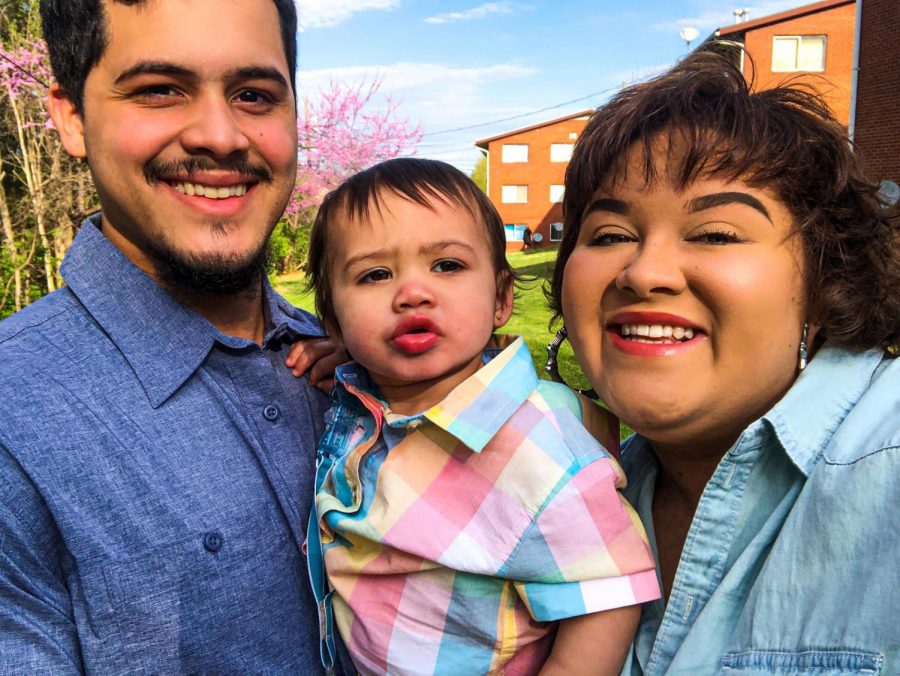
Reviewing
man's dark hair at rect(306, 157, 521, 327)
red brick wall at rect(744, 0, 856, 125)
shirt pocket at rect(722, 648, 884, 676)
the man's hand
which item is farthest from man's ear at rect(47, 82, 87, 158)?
red brick wall at rect(744, 0, 856, 125)

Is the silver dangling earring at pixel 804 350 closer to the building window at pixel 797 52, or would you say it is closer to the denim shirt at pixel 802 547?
the denim shirt at pixel 802 547

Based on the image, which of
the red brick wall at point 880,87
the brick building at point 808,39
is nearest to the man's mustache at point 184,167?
the red brick wall at point 880,87

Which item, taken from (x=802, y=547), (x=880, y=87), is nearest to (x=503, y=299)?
(x=802, y=547)

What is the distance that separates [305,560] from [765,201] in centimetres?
147

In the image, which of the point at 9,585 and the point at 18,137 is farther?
the point at 18,137

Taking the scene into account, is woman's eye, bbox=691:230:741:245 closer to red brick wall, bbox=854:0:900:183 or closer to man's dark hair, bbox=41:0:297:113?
man's dark hair, bbox=41:0:297:113

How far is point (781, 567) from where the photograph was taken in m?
1.35

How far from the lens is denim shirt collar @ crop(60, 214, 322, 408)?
1746mm

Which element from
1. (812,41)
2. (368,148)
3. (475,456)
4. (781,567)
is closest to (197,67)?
(475,456)

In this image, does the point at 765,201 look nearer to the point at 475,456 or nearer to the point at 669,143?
the point at 669,143

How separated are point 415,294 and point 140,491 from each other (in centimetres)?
85

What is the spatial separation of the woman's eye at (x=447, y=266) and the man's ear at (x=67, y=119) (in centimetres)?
106

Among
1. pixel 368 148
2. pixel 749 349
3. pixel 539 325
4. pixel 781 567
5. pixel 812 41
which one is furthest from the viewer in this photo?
pixel 812 41

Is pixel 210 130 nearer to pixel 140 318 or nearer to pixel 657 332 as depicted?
pixel 140 318
